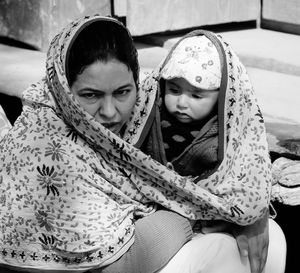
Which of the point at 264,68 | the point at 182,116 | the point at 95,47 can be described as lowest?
the point at 264,68

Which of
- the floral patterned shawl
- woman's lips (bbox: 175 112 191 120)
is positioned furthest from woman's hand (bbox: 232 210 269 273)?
woman's lips (bbox: 175 112 191 120)

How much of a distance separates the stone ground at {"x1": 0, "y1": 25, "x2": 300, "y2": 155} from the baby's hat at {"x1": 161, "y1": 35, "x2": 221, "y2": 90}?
615 millimetres

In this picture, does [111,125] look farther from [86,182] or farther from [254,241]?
[254,241]

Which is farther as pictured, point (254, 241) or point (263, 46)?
point (263, 46)

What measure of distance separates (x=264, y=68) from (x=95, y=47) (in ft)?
6.11

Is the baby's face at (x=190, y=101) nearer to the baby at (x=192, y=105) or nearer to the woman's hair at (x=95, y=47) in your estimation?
the baby at (x=192, y=105)

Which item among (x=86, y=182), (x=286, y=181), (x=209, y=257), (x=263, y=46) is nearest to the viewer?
(x=86, y=182)

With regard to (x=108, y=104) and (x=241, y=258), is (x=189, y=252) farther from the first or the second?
(x=108, y=104)

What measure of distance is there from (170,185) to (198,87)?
1.16 ft

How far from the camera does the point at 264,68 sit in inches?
157

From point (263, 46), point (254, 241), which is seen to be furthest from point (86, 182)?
point (263, 46)

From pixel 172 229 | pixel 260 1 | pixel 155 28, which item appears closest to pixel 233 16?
pixel 260 1

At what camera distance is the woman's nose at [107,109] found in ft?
7.69

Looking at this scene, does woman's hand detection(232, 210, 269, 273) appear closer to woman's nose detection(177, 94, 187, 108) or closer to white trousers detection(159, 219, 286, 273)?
white trousers detection(159, 219, 286, 273)
